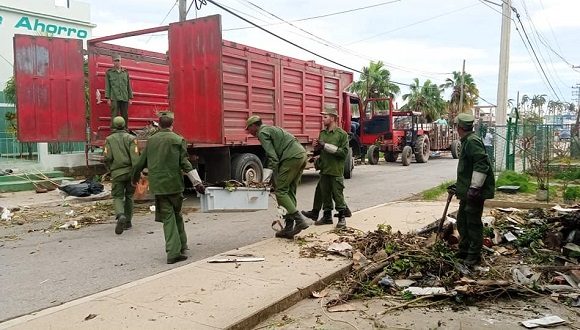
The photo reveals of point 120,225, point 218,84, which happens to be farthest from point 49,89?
point 120,225

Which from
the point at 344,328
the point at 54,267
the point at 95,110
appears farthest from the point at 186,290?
the point at 95,110

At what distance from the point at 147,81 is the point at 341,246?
7.84m

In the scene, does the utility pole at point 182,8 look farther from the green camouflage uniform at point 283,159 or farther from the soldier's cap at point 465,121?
the soldier's cap at point 465,121

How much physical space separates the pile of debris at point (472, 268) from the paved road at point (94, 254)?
1595 millimetres

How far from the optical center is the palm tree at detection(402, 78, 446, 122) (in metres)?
42.3

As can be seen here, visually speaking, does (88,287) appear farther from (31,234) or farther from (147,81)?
(147,81)

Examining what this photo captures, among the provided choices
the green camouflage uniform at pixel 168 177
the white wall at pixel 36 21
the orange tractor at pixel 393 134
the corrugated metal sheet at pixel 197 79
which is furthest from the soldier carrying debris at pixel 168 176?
the orange tractor at pixel 393 134

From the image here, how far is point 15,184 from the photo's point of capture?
37.8 feet

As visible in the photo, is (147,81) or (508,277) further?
(147,81)

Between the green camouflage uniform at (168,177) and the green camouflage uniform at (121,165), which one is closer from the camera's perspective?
the green camouflage uniform at (168,177)

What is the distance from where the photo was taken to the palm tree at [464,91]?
156 feet

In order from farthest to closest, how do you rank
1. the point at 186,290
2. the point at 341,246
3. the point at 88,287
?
the point at 341,246 → the point at 88,287 → the point at 186,290

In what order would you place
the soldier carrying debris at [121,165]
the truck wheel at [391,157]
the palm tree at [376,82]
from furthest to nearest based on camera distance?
the palm tree at [376,82] → the truck wheel at [391,157] → the soldier carrying debris at [121,165]

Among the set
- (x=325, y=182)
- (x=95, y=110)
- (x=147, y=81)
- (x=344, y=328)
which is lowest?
(x=344, y=328)
